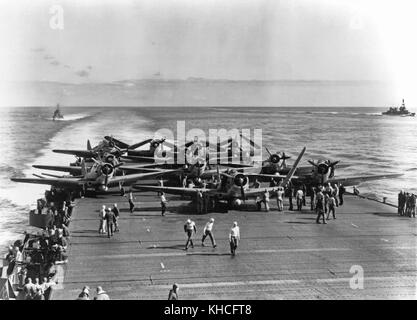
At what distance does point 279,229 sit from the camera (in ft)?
104

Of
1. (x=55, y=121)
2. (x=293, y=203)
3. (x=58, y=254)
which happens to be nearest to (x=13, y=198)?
(x=293, y=203)

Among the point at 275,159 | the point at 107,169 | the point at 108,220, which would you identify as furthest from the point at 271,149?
the point at 108,220

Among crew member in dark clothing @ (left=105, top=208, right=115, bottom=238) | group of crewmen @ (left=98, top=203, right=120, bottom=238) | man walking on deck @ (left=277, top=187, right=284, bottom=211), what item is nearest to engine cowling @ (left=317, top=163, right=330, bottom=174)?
man walking on deck @ (left=277, top=187, right=284, bottom=211)

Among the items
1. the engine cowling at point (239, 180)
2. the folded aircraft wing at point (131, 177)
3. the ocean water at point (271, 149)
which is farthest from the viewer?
the ocean water at point (271, 149)

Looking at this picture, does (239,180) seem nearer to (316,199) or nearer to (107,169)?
(316,199)

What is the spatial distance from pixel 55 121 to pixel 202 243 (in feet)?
565

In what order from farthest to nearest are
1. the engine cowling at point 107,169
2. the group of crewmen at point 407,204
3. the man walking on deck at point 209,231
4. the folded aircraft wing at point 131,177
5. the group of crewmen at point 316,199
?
1. the folded aircraft wing at point 131,177
2. the engine cowling at point 107,169
3. the group of crewmen at point 407,204
4. the group of crewmen at point 316,199
5. the man walking on deck at point 209,231

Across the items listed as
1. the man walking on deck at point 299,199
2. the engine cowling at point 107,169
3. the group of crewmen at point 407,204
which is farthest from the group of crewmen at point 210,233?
the group of crewmen at point 407,204

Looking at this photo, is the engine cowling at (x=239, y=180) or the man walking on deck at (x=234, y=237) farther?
the engine cowling at (x=239, y=180)

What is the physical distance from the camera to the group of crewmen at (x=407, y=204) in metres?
35.5

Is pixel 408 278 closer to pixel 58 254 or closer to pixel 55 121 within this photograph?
pixel 58 254

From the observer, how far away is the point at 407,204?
35688 mm

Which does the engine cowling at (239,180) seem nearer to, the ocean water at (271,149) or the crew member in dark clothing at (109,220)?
the crew member in dark clothing at (109,220)
